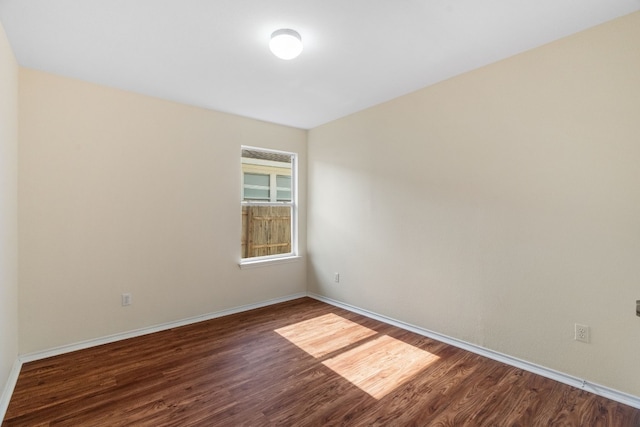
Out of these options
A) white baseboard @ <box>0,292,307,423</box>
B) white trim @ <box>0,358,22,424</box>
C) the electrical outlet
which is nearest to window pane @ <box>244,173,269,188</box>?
white baseboard @ <box>0,292,307,423</box>

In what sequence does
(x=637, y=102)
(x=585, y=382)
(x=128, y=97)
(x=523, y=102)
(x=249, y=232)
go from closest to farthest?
(x=637, y=102), (x=585, y=382), (x=523, y=102), (x=128, y=97), (x=249, y=232)

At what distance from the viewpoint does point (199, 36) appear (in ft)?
6.93

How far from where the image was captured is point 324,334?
3.10m

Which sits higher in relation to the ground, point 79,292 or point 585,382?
point 79,292

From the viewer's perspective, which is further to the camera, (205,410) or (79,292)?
(79,292)

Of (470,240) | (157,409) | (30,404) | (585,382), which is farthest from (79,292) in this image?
(585,382)

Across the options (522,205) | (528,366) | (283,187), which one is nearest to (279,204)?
(283,187)

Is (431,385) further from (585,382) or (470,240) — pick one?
(470,240)

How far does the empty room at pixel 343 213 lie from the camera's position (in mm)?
1938

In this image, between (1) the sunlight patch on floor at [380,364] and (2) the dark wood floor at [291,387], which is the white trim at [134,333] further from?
(1) the sunlight patch on floor at [380,364]

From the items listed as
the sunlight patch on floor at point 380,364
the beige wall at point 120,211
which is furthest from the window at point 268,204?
the sunlight patch on floor at point 380,364

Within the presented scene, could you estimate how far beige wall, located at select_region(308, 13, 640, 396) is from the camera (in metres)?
1.98

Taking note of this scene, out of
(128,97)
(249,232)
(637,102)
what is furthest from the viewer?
(249,232)

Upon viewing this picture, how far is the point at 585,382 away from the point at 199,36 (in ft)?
12.2
